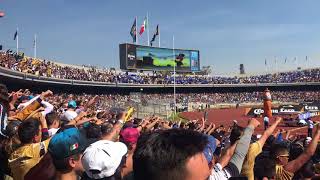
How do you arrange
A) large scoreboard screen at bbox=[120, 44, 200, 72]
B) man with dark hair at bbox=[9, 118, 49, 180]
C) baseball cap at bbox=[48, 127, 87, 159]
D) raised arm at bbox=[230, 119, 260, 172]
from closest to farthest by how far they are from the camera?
baseball cap at bbox=[48, 127, 87, 159], raised arm at bbox=[230, 119, 260, 172], man with dark hair at bbox=[9, 118, 49, 180], large scoreboard screen at bbox=[120, 44, 200, 72]

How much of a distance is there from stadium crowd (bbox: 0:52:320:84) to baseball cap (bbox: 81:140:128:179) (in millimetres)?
36350

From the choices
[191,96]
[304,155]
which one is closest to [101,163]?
[304,155]

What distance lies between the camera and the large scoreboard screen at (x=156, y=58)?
68000mm

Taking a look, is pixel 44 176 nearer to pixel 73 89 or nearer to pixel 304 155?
pixel 304 155

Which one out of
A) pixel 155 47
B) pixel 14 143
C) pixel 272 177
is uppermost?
pixel 155 47

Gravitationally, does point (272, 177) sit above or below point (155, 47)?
below

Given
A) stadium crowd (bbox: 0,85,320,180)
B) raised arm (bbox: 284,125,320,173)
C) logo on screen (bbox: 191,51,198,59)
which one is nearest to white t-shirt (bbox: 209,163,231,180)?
stadium crowd (bbox: 0,85,320,180)

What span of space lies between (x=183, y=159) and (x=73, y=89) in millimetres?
60094

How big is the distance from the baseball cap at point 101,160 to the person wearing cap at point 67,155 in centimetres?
41

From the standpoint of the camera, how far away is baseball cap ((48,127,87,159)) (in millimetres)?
3936

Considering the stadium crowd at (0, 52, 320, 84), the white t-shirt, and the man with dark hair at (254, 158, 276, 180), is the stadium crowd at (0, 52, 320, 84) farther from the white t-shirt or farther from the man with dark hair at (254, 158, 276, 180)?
the white t-shirt

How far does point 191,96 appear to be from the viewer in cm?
8350

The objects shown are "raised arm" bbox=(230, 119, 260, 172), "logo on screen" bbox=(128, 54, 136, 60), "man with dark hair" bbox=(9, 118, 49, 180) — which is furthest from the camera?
"logo on screen" bbox=(128, 54, 136, 60)

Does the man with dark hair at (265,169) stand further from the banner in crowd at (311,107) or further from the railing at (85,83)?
the banner in crowd at (311,107)
